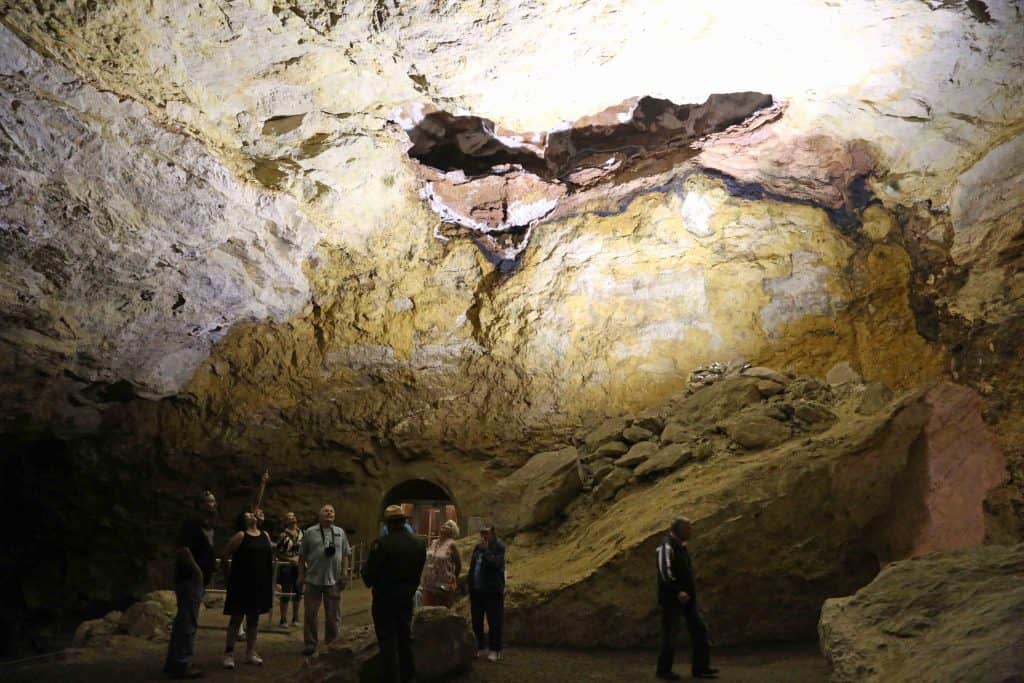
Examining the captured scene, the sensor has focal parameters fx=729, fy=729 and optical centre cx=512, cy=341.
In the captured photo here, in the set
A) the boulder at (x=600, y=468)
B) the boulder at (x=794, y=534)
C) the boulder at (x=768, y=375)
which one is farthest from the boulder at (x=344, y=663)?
the boulder at (x=768, y=375)

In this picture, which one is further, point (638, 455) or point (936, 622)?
point (638, 455)

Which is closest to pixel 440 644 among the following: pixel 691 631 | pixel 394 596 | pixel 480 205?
pixel 394 596

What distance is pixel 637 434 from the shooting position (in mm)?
10164

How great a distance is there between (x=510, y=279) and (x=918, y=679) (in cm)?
860

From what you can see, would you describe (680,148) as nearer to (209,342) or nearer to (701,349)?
(701,349)

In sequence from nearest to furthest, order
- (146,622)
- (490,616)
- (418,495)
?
(490,616), (146,622), (418,495)

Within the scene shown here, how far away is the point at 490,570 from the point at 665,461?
3507mm

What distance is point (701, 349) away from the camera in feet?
38.8

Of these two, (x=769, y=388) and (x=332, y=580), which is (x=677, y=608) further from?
(x=769, y=388)

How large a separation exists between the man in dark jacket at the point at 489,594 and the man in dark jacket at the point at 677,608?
143 centimetres

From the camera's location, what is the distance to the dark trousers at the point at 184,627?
5.48 m

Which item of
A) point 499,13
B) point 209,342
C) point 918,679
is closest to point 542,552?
point 918,679

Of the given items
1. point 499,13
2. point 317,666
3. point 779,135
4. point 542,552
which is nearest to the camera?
point 317,666

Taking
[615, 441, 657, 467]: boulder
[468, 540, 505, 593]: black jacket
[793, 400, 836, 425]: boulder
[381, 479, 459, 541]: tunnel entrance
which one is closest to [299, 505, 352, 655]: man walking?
[468, 540, 505, 593]: black jacket
